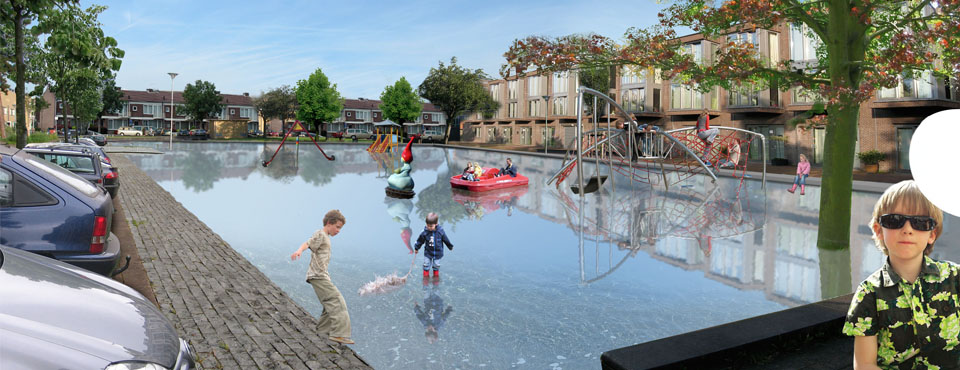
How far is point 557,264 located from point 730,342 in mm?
6363

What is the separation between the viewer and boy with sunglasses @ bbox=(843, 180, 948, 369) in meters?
2.67

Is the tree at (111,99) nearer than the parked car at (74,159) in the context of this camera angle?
No

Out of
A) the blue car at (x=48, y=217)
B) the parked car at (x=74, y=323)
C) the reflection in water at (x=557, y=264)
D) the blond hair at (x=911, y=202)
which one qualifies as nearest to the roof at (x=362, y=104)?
the reflection in water at (x=557, y=264)

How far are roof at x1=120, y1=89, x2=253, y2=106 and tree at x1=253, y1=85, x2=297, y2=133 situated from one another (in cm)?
1714

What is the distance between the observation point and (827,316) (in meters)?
5.48

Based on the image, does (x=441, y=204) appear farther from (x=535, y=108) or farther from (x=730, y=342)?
(x=535, y=108)

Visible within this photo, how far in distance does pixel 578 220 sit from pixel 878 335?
553 inches

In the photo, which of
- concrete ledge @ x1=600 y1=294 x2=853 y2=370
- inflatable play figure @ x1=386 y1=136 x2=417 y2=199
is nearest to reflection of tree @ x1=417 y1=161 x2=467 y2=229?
inflatable play figure @ x1=386 y1=136 x2=417 y2=199

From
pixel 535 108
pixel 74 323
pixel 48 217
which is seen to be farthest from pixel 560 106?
pixel 74 323

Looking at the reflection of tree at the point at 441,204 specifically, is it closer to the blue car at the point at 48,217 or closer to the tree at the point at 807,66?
→ the tree at the point at 807,66

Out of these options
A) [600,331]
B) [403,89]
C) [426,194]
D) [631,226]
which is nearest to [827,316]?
[600,331]

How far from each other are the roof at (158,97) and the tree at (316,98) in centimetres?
2187

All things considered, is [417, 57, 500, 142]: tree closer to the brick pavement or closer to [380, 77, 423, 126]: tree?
[380, 77, 423, 126]: tree

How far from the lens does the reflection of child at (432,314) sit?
722 centimetres
